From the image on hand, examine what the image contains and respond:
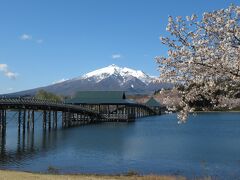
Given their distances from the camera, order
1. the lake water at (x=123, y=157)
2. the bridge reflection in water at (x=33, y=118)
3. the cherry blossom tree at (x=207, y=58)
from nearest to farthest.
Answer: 1. the cherry blossom tree at (x=207, y=58)
2. the lake water at (x=123, y=157)
3. the bridge reflection in water at (x=33, y=118)

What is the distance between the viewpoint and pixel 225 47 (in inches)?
514

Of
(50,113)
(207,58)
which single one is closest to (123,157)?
(207,58)

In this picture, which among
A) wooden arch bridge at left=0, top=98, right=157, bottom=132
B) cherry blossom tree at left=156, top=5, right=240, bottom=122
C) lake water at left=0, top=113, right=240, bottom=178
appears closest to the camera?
cherry blossom tree at left=156, top=5, right=240, bottom=122

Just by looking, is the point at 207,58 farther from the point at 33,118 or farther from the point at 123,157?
the point at 33,118

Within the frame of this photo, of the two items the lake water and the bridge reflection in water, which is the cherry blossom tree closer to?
the lake water

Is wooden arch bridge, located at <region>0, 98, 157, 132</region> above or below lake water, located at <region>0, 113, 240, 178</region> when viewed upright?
above

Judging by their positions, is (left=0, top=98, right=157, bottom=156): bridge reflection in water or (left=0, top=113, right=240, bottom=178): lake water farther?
(left=0, top=98, right=157, bottom=156): bridge reflection in water

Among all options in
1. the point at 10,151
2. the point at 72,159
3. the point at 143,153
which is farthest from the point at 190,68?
the point at 10,151

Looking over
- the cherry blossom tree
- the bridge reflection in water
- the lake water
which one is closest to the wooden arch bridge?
the bridge reflection in water

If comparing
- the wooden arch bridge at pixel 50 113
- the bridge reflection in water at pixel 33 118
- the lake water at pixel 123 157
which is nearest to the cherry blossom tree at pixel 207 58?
the lake water at pixel 123 157

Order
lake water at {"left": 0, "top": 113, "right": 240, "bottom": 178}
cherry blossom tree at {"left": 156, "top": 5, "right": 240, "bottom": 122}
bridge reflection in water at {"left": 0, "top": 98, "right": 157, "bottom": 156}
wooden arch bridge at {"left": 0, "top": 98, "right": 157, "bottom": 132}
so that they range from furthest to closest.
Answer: wooden arch bridge at {"left": 0, "top": 98, "right": 157, "bottom": 132} < bridge reflection in water at {"left": 0, "top": 98, "right": 157, "bottom": 156} < lake water at {"left": 0, "top": 113, "right": 240, "bottom": 178} < cherry blossom tree at {"left": 156, "top": 5, "right": 240, "bottom": 122}

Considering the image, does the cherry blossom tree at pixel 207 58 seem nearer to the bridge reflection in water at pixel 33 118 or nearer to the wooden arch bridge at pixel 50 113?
the bridge reflection in water at pixel 33 118

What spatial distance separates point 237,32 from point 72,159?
940 inches

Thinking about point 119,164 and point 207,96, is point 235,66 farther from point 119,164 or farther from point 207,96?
point 119,164
